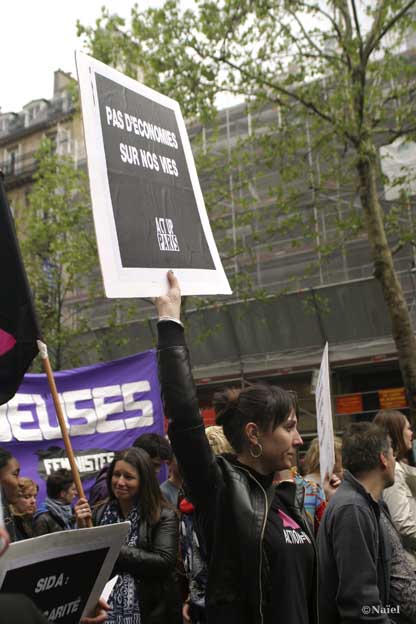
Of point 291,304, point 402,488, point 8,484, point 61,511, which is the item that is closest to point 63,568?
point 8,484

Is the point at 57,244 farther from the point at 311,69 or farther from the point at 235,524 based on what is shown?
the point at 235,524

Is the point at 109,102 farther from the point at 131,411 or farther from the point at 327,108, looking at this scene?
the point at 327,108

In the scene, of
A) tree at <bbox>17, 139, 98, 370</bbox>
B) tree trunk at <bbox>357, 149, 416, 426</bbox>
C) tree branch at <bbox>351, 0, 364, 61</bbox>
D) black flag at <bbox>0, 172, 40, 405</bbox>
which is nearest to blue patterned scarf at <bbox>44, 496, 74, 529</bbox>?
black flag at <bbox>0, 172, 40, 405</bbox>

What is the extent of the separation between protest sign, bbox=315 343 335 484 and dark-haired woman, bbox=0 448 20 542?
5.18 ft

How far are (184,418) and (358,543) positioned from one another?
49.5 inches

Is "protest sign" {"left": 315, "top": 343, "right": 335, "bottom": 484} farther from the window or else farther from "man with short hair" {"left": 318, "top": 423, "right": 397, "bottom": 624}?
the window

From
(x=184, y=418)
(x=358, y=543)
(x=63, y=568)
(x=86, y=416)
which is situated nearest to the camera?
(x=63, y=568)

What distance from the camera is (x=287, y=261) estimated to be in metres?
18.5

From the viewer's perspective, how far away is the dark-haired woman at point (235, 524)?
7.18ft

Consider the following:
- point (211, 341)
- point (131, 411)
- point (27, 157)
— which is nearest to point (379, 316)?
point (211, 341)

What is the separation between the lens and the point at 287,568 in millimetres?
2273

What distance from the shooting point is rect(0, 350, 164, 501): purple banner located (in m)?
6.51

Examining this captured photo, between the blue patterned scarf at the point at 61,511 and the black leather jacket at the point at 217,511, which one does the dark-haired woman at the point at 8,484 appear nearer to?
the blue patterned scarf at the point at 61,511

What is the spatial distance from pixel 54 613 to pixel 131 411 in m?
4.63
